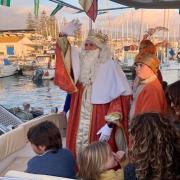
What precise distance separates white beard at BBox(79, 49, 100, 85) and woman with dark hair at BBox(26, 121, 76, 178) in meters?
0.92

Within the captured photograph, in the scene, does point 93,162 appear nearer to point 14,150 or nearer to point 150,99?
point 150,99

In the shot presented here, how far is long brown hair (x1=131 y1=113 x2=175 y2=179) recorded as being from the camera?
5.65ft

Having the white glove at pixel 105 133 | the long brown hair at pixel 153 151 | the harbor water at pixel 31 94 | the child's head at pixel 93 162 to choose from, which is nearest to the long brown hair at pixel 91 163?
the child's head at pixel 93 162

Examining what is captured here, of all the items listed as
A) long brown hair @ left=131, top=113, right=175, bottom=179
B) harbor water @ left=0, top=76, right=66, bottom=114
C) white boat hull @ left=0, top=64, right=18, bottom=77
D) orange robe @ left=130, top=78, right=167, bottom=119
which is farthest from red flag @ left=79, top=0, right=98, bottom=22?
Result: white boat hull @ left=0, top=64, right=18, bottom=77

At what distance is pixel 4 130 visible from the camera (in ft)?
13.6

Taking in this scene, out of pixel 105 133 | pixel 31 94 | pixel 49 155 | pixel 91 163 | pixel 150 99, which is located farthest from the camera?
pixel 31 94

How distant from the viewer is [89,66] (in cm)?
351

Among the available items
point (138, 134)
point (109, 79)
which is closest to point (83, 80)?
point (109, 79)

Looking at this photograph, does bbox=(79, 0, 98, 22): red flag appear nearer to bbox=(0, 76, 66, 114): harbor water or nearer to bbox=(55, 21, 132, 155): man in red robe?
bbox=(55, 21, 132, 155): man in red robe

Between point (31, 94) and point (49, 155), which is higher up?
point (49, 155)

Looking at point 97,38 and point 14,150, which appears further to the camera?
point 14,150

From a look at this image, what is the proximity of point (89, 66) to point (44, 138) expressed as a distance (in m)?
1.08

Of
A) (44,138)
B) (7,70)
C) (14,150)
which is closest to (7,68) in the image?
(7,70)

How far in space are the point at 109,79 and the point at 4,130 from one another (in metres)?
1.30
